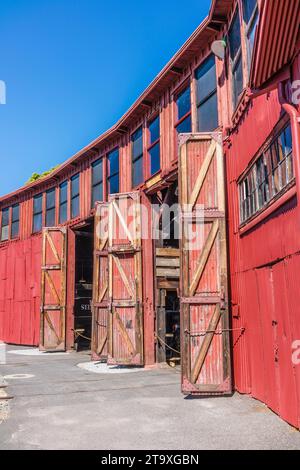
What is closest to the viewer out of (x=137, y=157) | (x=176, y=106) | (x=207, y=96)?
(x=207, y=96)

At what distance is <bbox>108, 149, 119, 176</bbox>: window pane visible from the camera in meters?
19.9

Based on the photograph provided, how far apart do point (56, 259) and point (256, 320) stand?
1472cm

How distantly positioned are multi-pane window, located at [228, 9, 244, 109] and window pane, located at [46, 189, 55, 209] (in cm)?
1593

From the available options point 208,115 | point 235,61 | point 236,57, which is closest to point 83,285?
Answer: point 208,115

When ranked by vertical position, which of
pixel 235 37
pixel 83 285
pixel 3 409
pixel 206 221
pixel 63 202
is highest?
pixel 235 37

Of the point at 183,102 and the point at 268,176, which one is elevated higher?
the point at 183,102

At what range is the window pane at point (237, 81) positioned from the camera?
1112 centimetres

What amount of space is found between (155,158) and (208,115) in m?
4.04

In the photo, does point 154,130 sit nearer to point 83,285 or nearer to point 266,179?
point 266,179

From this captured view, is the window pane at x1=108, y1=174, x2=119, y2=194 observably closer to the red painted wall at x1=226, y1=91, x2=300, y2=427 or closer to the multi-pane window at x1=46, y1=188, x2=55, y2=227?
the multi-pane window at x1=46, y1=188, x2=55, y2=227

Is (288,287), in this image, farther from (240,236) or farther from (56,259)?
(56,259)

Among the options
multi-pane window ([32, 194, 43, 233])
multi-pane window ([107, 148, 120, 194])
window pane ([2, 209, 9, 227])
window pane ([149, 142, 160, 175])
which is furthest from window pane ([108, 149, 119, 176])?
window pane ([2, 209, 9, 227])

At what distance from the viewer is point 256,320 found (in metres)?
9.39

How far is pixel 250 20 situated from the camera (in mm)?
10328
